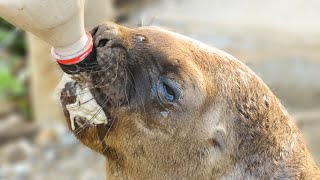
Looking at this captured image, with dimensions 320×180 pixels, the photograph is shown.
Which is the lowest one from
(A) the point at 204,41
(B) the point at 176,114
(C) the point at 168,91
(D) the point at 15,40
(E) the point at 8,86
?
(D) the point at 15,40

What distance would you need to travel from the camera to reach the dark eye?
15.2ft

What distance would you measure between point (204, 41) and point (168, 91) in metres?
6.35

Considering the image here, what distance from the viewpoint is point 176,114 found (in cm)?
472

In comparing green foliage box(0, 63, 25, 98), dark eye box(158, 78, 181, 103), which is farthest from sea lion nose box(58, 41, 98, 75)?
green foliage box(0, 63, 25, 98)

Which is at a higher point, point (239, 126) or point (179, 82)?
point (179, 82)

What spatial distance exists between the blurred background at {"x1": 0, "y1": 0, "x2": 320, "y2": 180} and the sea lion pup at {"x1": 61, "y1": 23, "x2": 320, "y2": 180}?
464 centimetres

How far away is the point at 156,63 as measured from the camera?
15.2 ft

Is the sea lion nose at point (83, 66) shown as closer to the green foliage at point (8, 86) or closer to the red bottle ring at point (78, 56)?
the red bottle ring at point (78, 56)

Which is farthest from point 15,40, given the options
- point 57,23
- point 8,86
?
point 57,23

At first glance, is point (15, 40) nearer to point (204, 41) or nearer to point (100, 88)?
point (204, 41)

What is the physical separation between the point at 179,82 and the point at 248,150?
0.62m

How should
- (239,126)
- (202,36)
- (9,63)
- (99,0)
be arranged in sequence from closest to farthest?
(239,126) → (99,0) → (202,36) → (9,63)

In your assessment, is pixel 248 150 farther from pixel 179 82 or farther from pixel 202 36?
pixel 202 36

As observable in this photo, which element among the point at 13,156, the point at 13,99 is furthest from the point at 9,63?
the point at 13,156
